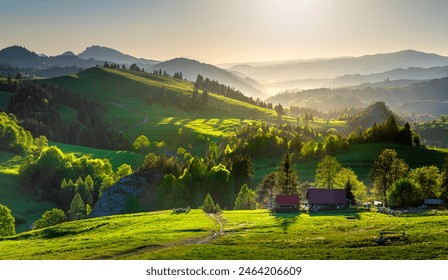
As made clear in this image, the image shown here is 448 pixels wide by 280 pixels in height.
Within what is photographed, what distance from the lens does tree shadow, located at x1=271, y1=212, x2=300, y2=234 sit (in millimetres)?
57406

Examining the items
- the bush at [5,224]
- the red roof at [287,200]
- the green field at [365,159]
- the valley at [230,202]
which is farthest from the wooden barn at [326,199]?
the bush at [5,224]

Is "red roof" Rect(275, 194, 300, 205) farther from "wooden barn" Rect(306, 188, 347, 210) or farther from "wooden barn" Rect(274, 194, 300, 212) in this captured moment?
"wooden barn" Rect(306, 188, 347, 210)

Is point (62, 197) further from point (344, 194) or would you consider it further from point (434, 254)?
point (434, 254)

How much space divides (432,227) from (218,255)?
25846 millimetres

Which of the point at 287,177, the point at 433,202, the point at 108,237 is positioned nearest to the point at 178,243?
the point at 108,237

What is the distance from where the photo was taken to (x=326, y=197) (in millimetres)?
79312

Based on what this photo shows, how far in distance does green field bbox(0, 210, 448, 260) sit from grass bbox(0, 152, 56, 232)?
66.8 meters

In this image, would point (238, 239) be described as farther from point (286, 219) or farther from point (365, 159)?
point (365, 159)

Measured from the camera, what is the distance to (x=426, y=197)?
3194 inches

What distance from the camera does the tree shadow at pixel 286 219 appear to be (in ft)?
188

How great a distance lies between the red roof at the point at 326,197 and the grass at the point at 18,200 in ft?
273

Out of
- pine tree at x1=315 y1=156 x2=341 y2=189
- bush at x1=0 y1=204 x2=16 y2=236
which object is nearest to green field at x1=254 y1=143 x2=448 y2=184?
pine tree at x1=315 y1=156 x2=341 y2=189

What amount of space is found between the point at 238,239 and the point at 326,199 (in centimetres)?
3607

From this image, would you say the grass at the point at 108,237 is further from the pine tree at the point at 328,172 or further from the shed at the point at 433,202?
the shed at the point at 433,202
